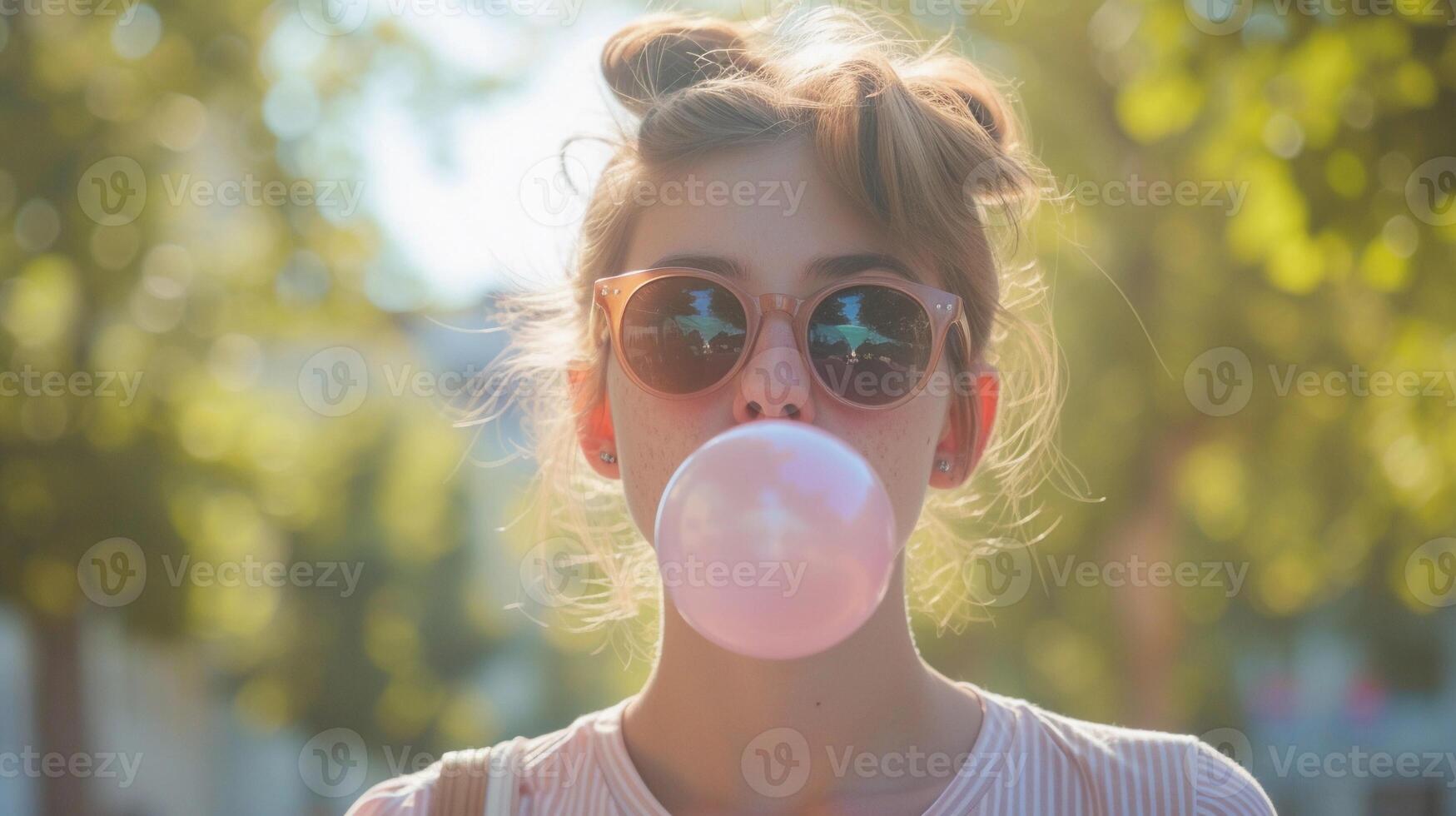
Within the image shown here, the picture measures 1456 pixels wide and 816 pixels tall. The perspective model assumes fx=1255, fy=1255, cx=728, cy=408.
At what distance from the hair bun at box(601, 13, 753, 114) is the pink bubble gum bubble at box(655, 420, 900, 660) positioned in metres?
1.07

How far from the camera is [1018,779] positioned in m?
2.29

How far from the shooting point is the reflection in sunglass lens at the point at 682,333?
7.12ft

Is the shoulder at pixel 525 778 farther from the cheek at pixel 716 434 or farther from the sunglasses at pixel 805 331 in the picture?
the sunglasses at pixel 805 331

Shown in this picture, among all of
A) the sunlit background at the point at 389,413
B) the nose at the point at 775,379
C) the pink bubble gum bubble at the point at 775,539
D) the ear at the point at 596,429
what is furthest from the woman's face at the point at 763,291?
the sunlit background at the point at 389,413

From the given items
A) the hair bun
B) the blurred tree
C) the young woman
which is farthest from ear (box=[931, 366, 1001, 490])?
the blurred tree

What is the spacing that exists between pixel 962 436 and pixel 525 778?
1069 millimetres

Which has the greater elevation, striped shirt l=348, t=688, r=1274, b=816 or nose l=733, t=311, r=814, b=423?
nose l=733, t=311, r=814, b=423

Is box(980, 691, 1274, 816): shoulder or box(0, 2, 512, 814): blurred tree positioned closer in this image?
box(980, 691, 1274, 816): shoulder

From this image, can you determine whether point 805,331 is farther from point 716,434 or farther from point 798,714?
point 798,714

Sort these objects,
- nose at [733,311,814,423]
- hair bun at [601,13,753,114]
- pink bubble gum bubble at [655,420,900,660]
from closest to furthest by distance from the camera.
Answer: pink bubble gum bubble at [655,420,900,660] < nose at [733,311,814,423] < hair bun at [601,13,753,114]

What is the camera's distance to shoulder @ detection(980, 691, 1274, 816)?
2248 millimetres

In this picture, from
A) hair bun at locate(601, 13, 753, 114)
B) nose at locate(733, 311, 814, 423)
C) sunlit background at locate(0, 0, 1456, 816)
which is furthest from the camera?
sunlit background at locate(0, 0, 1456, 816)

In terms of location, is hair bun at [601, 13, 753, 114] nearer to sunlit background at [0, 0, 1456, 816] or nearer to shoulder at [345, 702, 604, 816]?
shoulder at [345, 702, 604, 816]

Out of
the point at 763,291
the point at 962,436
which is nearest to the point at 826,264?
the point at 763,291
